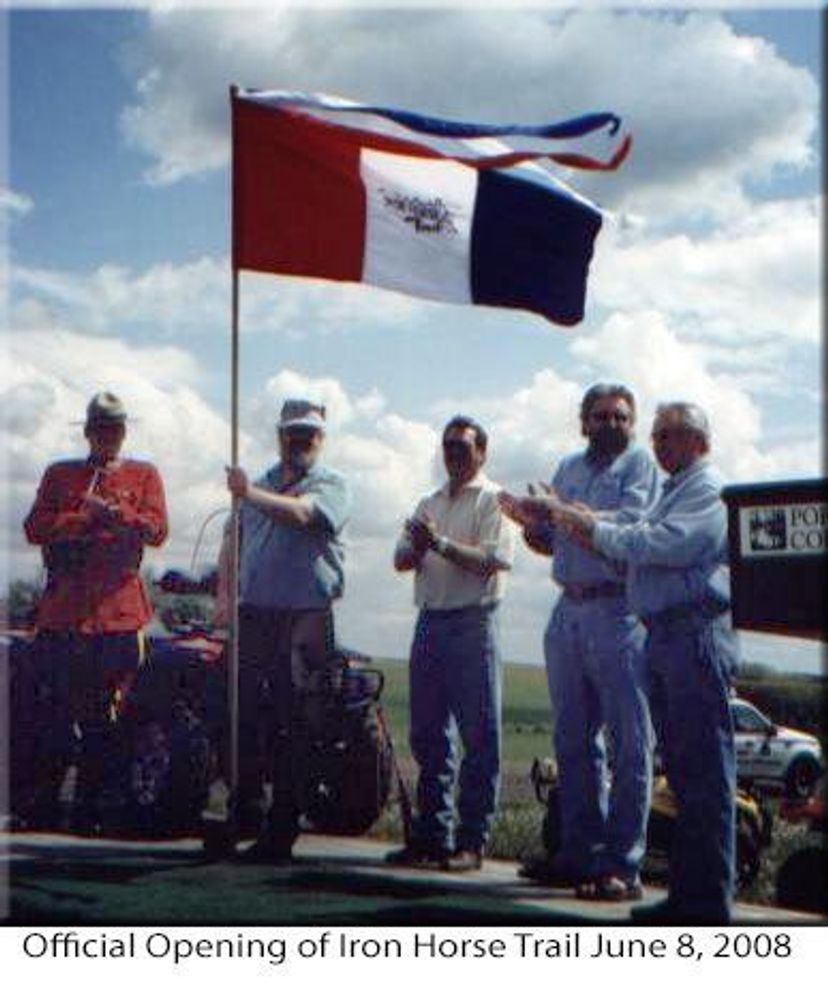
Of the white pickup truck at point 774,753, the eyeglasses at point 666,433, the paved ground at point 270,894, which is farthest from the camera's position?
the white pickup truck at point 774,753

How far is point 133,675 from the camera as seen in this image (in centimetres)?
657

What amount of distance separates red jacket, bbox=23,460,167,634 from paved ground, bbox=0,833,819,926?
896 millimetres

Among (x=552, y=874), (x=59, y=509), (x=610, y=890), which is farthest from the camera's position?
(x=59, y=509)

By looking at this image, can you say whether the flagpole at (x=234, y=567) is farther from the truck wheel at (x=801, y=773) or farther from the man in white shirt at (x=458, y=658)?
the truck wheel at (x=801, y=773)

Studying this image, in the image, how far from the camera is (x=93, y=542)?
21.0 feet

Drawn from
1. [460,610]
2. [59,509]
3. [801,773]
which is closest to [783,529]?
[460,610]

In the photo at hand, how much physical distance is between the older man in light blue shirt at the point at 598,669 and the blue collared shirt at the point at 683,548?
21.9 inches

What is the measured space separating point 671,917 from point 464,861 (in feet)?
4.45

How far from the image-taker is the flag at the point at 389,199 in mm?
5934

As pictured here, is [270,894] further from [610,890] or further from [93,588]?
[93,588]

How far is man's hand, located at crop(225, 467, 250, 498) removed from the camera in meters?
5.78

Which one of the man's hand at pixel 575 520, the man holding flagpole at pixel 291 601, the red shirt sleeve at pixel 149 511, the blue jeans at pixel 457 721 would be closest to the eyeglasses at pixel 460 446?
the man holding flagpole at pixel 291 601

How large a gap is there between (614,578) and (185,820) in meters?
2.11

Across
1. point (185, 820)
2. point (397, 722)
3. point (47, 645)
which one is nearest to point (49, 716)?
point (47, 645)
